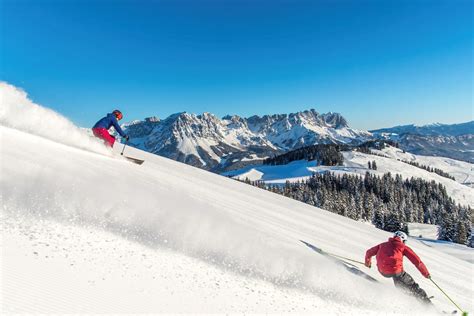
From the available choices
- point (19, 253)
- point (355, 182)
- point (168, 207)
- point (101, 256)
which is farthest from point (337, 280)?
point (355, 182)

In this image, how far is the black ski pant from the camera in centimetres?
955

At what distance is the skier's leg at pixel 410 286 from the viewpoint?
9.55 meters

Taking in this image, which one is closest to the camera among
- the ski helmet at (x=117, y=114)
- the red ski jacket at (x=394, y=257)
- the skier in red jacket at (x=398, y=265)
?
the skier in red jacket at (x=398, y=265)

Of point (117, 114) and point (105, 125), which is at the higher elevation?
point (117, 114)

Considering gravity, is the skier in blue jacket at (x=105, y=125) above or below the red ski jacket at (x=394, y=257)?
above

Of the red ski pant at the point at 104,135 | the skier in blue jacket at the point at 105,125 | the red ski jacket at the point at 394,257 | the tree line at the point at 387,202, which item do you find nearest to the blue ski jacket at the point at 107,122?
the skier in blue jacket at the point at 105,125

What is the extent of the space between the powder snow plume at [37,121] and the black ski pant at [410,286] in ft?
47.6

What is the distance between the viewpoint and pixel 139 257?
7.73 m

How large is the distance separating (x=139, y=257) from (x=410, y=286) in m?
8.14

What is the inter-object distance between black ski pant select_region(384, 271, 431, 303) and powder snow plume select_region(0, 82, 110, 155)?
571 inches

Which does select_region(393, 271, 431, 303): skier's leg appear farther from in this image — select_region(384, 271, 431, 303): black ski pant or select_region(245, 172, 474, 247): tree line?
select_region(245, 172, 474, 247): tree line

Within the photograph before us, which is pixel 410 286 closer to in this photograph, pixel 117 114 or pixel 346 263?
pixel 346 263

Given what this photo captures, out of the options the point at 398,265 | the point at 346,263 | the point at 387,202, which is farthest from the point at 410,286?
the point at 387,202

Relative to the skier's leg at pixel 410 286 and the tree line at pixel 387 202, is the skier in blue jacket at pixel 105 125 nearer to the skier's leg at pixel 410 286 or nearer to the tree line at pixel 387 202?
the skier's leg at pixel 410 286
